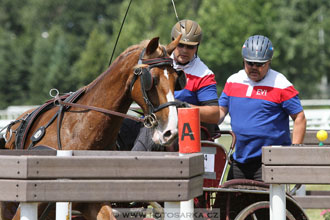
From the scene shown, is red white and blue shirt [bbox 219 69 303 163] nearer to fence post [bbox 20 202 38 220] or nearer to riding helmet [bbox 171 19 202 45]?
riding helmet [bbox 171 19 202 45]

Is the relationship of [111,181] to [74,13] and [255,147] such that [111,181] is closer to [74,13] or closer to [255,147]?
[255,147]

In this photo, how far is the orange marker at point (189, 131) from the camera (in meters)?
4.57

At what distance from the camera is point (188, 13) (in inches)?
2414

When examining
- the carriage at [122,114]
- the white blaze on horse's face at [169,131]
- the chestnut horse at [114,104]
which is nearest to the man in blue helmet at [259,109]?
the carriage at [122,114]

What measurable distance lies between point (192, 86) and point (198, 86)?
0.06 m

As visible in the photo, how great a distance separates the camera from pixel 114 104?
5.66 meters

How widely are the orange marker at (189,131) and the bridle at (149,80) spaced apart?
2.33 feet

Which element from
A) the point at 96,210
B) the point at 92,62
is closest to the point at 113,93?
the point at 96,210

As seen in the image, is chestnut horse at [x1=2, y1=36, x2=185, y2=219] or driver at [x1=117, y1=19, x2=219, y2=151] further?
driver at [x1=117, y1=19, x2=219, y2=151]

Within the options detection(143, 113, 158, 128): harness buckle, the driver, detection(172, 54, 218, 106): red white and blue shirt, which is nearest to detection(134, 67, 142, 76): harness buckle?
detection(143, 113, 158, 128): harness buckle

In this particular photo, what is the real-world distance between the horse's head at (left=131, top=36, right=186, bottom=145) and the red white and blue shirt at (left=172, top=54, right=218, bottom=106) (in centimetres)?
106

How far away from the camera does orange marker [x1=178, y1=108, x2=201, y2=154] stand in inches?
180

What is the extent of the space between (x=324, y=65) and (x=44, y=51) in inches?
958

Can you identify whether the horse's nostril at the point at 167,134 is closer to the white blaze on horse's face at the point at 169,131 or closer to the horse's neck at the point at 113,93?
the white blaze on horse's face at the point at 169,131
